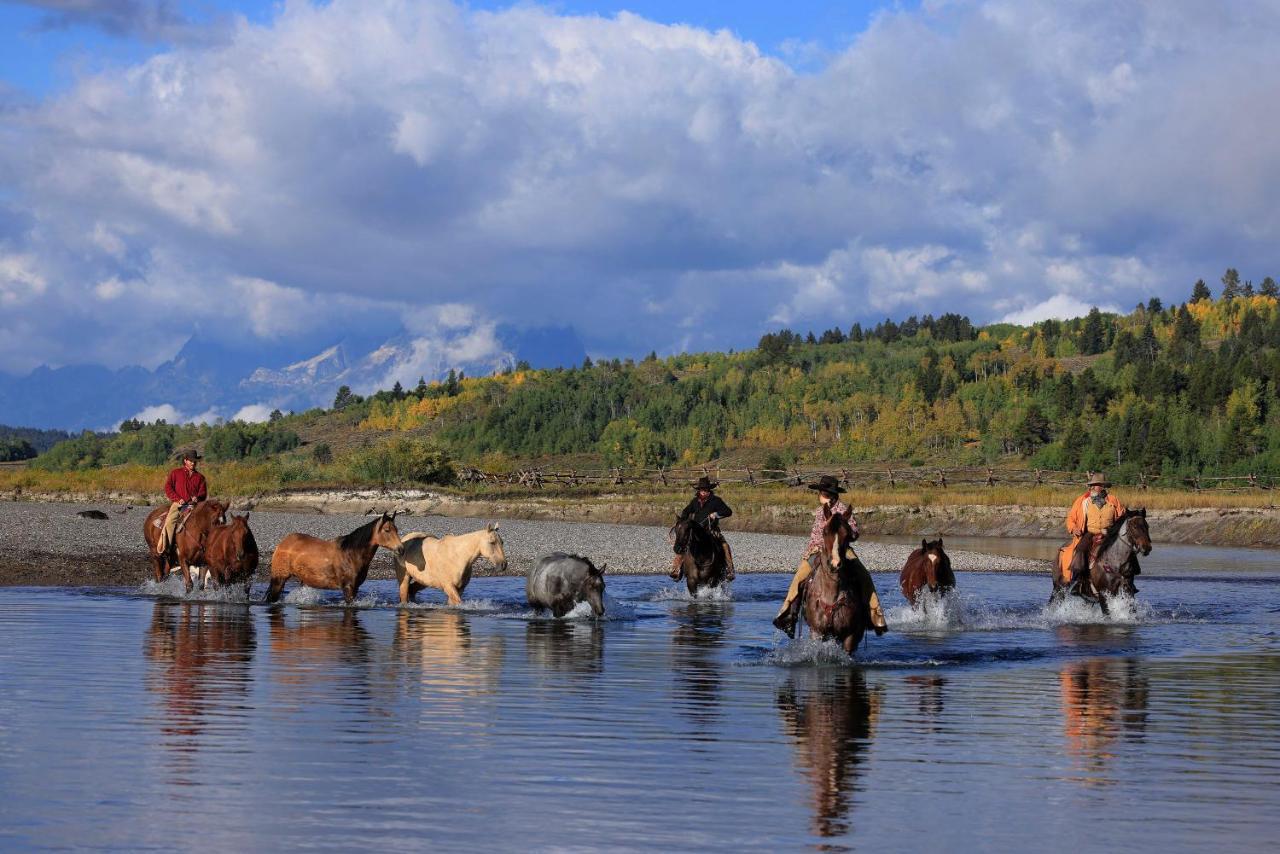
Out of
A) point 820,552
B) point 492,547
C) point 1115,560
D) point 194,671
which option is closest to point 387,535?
point 492,547

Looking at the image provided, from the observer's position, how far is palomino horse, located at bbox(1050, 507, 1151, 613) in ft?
73.5

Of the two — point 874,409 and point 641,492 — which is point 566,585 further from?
point 874,409

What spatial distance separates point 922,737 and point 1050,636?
9.55 metres

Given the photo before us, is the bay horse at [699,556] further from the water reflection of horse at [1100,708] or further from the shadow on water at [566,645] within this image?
the water reflection of horse at [1100,708]

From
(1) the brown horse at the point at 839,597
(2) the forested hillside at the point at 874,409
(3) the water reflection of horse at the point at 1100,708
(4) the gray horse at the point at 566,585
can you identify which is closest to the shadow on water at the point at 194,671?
(4) the gray horse at the point at 566,585

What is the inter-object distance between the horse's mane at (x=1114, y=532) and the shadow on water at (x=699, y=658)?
5.84 metres

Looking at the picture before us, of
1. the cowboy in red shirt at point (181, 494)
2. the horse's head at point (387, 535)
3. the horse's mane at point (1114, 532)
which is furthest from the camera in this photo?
the cowboy in red shirt at point (181, 494)

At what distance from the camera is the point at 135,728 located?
35.4 feet

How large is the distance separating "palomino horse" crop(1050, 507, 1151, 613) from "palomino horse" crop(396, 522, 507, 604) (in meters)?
9.04

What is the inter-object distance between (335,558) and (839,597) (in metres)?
9.72

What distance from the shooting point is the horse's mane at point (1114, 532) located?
74.2ft

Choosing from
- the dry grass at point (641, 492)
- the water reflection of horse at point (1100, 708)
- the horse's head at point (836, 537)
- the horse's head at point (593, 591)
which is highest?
the dry grass at point (641, 492)

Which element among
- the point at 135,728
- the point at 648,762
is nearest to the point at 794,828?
the point at 648,762

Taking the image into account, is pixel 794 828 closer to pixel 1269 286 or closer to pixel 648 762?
pixel 648 762
